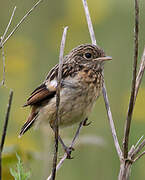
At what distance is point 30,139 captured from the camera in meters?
5.93

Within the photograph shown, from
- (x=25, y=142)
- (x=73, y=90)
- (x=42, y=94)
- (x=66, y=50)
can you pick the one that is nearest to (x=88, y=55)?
(x=73, y=90)

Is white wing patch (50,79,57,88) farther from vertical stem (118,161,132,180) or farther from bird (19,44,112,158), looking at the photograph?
vertical stem (118,161,132,180)

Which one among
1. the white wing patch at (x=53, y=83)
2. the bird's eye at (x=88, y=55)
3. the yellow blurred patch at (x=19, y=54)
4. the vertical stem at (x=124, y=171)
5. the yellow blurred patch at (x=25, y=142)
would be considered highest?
the yellow blurred patch at (x=19, y=54)

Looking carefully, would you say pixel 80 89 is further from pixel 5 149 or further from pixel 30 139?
pixel 30 139

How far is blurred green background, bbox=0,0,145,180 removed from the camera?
5492mm

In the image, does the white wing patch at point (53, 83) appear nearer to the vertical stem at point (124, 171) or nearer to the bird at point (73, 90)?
the bird at point (73, 90)

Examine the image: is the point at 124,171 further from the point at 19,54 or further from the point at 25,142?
the point at 19,54

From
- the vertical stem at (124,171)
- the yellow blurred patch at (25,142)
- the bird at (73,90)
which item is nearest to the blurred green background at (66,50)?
the yellow blurred patch at (25,142)

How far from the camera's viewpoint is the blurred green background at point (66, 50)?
549 centimetres

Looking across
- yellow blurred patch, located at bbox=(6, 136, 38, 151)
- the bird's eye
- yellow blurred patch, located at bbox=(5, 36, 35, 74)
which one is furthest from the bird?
yellow blurred patch, located at bbox=(5, 36, 35, 74)

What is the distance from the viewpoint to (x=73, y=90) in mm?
4219

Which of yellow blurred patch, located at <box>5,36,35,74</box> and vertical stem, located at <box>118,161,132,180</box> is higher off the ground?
yellow blurred patch, located at <box>5,36,35,74</box>

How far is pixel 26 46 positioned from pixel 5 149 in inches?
154

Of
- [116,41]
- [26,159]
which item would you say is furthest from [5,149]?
[116,41]
